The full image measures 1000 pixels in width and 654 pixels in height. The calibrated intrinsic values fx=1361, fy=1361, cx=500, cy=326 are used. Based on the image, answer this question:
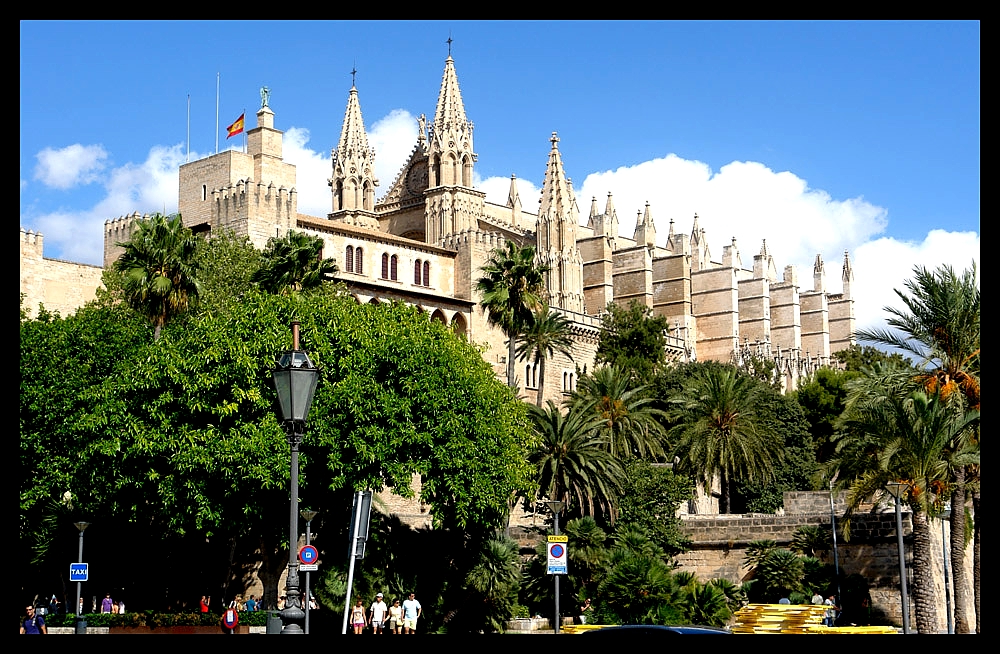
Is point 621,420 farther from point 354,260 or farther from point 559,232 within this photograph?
point 559,232

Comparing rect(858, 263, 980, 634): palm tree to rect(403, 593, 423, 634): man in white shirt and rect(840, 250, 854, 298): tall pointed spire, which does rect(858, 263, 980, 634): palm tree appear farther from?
rect(840, 250, 854, 298): tall pointed spire

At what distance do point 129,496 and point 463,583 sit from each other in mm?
8864

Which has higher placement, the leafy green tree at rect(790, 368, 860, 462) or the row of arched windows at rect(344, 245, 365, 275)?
the row of arched windows at rect(344, 245, 365, 275)

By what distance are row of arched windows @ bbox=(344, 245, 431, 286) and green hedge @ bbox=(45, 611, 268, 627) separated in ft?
113

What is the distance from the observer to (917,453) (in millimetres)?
28547

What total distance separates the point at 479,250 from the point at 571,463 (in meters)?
30.4

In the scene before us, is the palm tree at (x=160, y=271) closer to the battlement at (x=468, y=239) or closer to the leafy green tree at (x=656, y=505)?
the leafy green tree at (x=656, y=505)

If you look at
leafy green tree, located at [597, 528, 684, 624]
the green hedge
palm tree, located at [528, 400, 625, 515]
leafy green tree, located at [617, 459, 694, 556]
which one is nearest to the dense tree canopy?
the green hedge

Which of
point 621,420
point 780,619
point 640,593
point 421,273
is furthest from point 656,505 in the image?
point 421,273

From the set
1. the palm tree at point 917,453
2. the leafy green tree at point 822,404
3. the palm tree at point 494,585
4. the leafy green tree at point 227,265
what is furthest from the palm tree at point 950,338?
the leafy green tree at point 822,404

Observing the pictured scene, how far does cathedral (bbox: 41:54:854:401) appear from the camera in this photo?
59.7m

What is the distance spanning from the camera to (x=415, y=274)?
67.4 meters

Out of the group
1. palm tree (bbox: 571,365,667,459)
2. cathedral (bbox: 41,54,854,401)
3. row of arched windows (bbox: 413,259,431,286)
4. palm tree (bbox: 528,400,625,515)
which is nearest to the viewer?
palm tree (bbox: 528,400,625,515)

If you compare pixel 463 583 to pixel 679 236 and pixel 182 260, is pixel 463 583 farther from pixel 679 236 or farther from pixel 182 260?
pixel 679 236
